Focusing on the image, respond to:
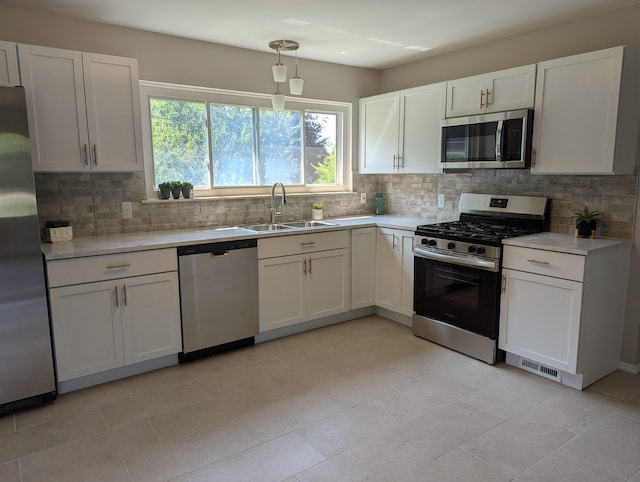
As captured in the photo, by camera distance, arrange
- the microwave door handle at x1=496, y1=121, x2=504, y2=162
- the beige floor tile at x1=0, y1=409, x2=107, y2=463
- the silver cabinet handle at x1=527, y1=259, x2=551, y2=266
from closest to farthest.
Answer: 1. the beige floor tile at x1=0, y1=409, x2=107, y2=463
2. the silver cabinet handle at x1=527, y1=259, x2=551, y2=266
3. the microwave door handle at x1=496, y1=121, x2=504, y2=162

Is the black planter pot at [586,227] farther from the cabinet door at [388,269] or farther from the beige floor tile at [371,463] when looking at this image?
the beige floor tile at [371,463]

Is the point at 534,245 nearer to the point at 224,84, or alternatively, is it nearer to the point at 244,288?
the point at 244,288

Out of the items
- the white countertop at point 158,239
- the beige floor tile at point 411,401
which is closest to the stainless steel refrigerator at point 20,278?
the white countertop at point 158,239

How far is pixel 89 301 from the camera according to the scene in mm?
2789

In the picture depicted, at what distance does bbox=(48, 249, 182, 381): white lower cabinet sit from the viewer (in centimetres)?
271

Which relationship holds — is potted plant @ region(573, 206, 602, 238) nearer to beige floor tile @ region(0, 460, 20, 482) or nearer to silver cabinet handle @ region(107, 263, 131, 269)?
silver cabinet handle @ region(107, 263, 131, 269)

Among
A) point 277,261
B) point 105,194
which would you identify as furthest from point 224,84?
point 277,261

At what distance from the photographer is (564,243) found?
2895mm

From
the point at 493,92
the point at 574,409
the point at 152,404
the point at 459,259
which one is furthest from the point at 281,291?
the point at 493,92

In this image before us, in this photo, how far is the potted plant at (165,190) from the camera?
3.57 metres

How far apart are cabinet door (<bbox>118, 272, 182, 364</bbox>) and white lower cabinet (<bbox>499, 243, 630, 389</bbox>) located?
234 cm

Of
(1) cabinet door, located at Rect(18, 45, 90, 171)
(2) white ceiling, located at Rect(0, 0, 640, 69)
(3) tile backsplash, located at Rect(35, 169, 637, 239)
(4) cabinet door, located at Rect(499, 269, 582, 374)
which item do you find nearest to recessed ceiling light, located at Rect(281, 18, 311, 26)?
(2) white ceiling, located at Rect(0, 0, 640, 69)

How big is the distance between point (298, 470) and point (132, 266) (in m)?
1.68

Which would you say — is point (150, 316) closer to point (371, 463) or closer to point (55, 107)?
point (55, 107)
